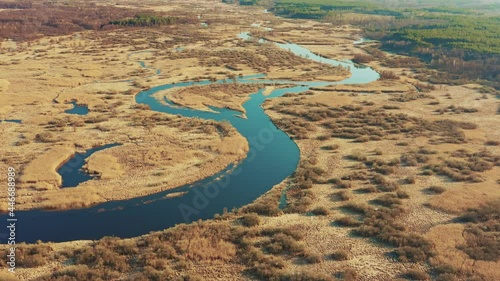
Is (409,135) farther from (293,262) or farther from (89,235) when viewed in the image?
(89,235)

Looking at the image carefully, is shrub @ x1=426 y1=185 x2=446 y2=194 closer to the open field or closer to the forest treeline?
the open field

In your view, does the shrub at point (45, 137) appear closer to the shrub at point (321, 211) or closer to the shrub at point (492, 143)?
the shrub at point (321, 211)

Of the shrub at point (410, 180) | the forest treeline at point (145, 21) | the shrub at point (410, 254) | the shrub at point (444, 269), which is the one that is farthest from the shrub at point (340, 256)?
the forest treeline at point (145, 21)

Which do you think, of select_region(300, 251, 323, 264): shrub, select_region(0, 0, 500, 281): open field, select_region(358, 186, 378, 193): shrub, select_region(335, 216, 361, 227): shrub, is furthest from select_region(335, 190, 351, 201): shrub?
select_region(300, 251, 323, 264): shrub

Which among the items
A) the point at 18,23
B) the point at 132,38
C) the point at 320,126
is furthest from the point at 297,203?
the point at 18,23

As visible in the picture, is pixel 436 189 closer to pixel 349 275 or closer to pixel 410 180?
pixel 410 180

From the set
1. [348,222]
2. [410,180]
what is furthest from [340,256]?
[410,180]
